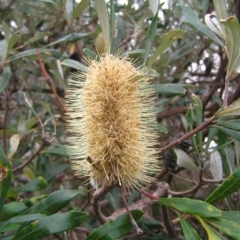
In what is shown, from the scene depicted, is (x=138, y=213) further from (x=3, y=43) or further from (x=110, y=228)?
(x=3, y=43)

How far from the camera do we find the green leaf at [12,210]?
884mm

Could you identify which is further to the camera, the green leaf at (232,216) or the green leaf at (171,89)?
the green leaf at (171,89)

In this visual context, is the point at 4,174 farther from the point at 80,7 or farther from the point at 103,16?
the point at 80,7

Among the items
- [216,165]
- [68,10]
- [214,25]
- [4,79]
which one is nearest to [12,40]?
[4,79]

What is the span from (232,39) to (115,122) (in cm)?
33

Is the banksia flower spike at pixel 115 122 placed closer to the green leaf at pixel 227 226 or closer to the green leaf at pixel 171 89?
the green leaf at pixel 171 89

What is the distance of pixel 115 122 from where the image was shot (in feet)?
3.01

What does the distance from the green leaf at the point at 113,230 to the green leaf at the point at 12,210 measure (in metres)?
0.20

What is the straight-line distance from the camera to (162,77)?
1845 millimetres

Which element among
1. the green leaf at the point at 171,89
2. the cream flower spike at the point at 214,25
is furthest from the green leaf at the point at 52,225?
the cream flower spike at the point at 214,25

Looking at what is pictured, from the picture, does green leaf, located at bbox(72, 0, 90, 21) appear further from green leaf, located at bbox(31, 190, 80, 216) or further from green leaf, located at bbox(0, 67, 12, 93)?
green leaf, located at bbox(31, 190, 80, 216)

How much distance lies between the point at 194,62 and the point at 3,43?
1225 mm

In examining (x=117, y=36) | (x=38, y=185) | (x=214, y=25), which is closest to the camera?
(x=214, y=25)

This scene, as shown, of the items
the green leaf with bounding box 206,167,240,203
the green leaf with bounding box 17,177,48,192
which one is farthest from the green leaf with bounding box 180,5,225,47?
the green leaf with bounding box 17,177,48,192
